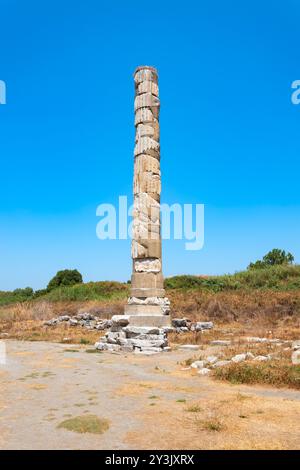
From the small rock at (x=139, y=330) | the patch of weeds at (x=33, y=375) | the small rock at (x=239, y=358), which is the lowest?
the patch of weeds at (x=33, y=375)

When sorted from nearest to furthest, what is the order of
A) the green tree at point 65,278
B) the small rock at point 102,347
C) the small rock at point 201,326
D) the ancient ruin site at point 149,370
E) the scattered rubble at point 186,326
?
the ancient ruin site at point 149,370 → the small rock at point 102,347 → the scattered rubble at point 186,326 → the small rock at point 201,326 → the green tree at point 65,278

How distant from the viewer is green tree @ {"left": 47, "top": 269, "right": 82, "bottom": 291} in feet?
155

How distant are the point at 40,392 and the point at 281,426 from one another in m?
4.62

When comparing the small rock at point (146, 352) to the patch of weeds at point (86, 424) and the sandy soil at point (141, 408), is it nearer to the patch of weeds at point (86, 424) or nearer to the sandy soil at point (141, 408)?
the sandy soil at point (141, 408)

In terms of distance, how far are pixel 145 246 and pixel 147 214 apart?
1261 millimetres

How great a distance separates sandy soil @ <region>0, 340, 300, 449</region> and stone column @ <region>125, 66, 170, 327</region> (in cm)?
439

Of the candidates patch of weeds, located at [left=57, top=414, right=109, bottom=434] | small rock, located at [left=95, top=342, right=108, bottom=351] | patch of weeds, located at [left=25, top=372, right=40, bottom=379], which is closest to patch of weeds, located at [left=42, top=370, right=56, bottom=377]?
patch of weeds, located at [left=25, top=372, right=40, bottom=379]

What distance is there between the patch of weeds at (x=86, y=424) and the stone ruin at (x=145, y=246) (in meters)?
8.37

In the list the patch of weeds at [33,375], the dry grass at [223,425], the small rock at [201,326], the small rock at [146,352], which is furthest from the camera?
the small rock at [201,326]

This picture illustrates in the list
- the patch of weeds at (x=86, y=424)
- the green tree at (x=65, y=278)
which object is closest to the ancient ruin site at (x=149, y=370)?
the patch of weeds at (x=86, y=424)

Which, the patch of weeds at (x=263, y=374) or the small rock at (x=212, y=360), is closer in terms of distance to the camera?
the patch of weeds at (x=263, y=374)

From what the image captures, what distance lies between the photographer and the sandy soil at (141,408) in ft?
17.3

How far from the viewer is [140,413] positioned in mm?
6637

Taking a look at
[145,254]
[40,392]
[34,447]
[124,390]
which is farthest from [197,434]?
[145,254]
